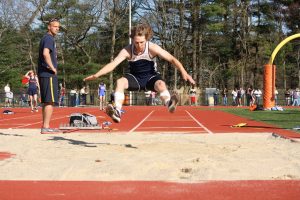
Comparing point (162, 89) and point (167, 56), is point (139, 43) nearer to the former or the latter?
point (167, 56)

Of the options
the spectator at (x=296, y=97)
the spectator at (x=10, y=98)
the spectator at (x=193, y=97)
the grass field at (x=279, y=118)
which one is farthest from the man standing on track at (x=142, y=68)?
the spectator at (x=296, y=97)

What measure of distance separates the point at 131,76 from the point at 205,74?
51.1 m

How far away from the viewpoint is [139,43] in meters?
6.93

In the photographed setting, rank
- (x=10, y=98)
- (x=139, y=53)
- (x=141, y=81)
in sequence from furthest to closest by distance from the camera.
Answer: (x=10, y=98), (x=141, y=81), (x=139, y=53)

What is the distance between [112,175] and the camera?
4.69 m

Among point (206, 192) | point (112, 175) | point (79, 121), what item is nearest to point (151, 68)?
point (112, 175)

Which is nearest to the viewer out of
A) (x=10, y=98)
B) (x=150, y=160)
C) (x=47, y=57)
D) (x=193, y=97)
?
(x=150, y=160)

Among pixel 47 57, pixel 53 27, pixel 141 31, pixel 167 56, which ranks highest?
pixel 53 27

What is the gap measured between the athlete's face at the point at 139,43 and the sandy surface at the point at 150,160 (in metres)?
1.50

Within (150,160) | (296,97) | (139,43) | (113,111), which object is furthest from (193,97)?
(150,160)

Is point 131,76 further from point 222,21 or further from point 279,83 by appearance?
point 279,83

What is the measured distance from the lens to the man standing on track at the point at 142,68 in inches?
271

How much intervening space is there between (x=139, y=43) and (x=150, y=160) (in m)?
2.11

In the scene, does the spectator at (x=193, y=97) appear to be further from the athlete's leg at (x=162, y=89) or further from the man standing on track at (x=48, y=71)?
the athlete's leg at (x=162, y=89)
